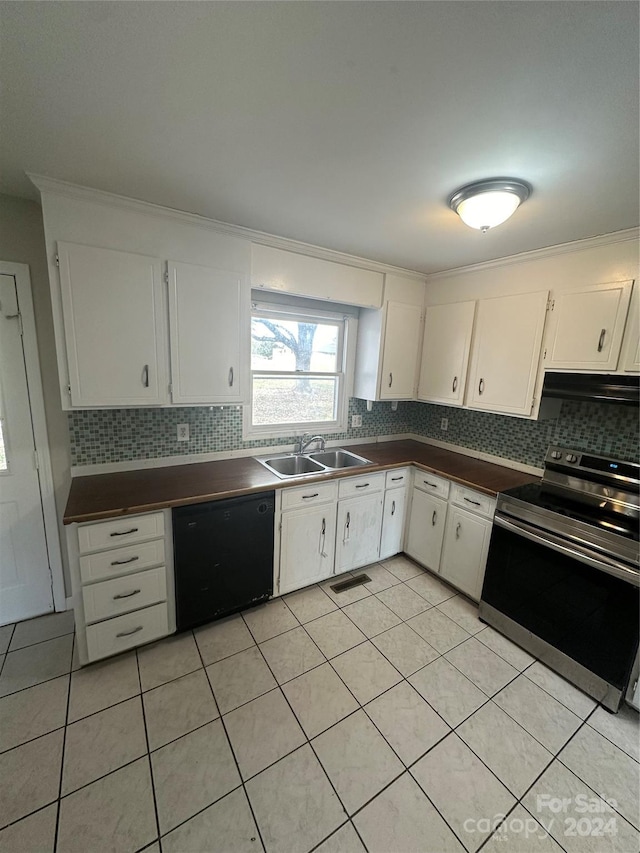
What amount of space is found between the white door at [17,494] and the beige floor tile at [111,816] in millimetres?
1259

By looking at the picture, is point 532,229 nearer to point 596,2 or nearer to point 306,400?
point 596,2

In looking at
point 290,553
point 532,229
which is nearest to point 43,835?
point 290,553

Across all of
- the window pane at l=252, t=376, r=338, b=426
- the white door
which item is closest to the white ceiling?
the white door

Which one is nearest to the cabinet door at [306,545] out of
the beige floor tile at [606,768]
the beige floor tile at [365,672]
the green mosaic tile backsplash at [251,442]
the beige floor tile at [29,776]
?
the beige floor tile at [365,672]

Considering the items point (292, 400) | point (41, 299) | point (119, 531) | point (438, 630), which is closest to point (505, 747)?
point (438, 630)

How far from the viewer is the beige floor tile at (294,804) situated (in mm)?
1216

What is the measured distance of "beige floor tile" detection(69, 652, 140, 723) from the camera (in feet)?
5.31

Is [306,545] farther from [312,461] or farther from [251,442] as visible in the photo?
[251,442]

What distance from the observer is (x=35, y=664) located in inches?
71.9

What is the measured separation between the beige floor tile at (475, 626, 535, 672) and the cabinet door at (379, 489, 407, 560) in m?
0.87

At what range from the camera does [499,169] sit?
1.35 m

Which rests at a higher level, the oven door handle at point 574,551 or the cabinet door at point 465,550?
the oven door handle at point 574,551

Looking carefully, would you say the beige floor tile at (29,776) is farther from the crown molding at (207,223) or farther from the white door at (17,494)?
the crown molding at (207,223)

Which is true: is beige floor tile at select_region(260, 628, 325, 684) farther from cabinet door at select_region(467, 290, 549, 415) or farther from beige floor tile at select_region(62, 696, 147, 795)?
cabinet door at select_region(467, 290, 549, 415)
